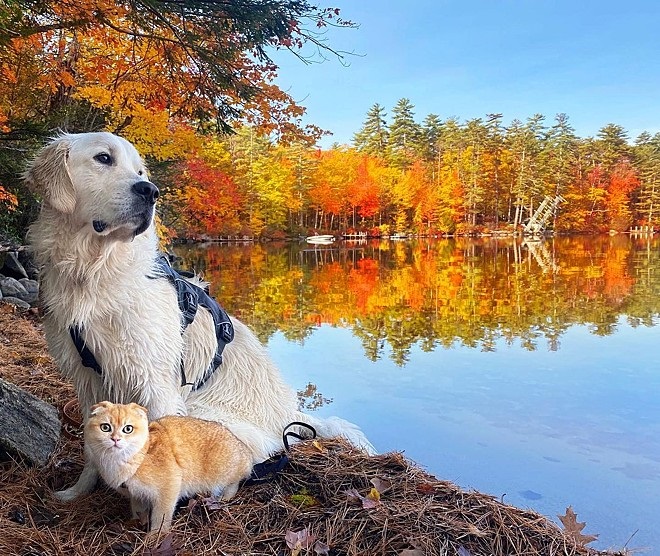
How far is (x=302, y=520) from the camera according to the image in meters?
2.21

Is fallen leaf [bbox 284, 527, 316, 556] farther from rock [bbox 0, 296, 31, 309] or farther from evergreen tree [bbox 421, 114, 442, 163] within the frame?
evergreen tree [bbox 421, 114, 442, 163]

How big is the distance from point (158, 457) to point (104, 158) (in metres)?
1.39

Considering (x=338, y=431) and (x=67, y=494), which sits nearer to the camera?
(x=67, y=494)

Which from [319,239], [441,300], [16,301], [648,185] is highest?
[648,185]

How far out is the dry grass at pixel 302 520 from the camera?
2.02 m

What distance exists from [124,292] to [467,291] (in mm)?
11080

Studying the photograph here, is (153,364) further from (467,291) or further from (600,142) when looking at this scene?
(600,142)

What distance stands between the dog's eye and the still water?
277 centimetres

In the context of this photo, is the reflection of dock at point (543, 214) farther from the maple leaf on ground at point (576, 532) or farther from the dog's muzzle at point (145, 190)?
the dog's muzzle at point (145, 190)

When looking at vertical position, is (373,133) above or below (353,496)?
above

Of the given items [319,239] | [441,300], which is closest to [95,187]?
[441,300]

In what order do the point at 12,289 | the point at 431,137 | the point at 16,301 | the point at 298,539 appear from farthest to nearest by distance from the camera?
the point at 431,137
the point at 12,289
the point at 16,301
the point at 298,539

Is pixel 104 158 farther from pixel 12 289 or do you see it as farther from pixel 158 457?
pixel 12 289

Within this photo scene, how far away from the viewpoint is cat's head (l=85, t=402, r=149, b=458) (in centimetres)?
197
